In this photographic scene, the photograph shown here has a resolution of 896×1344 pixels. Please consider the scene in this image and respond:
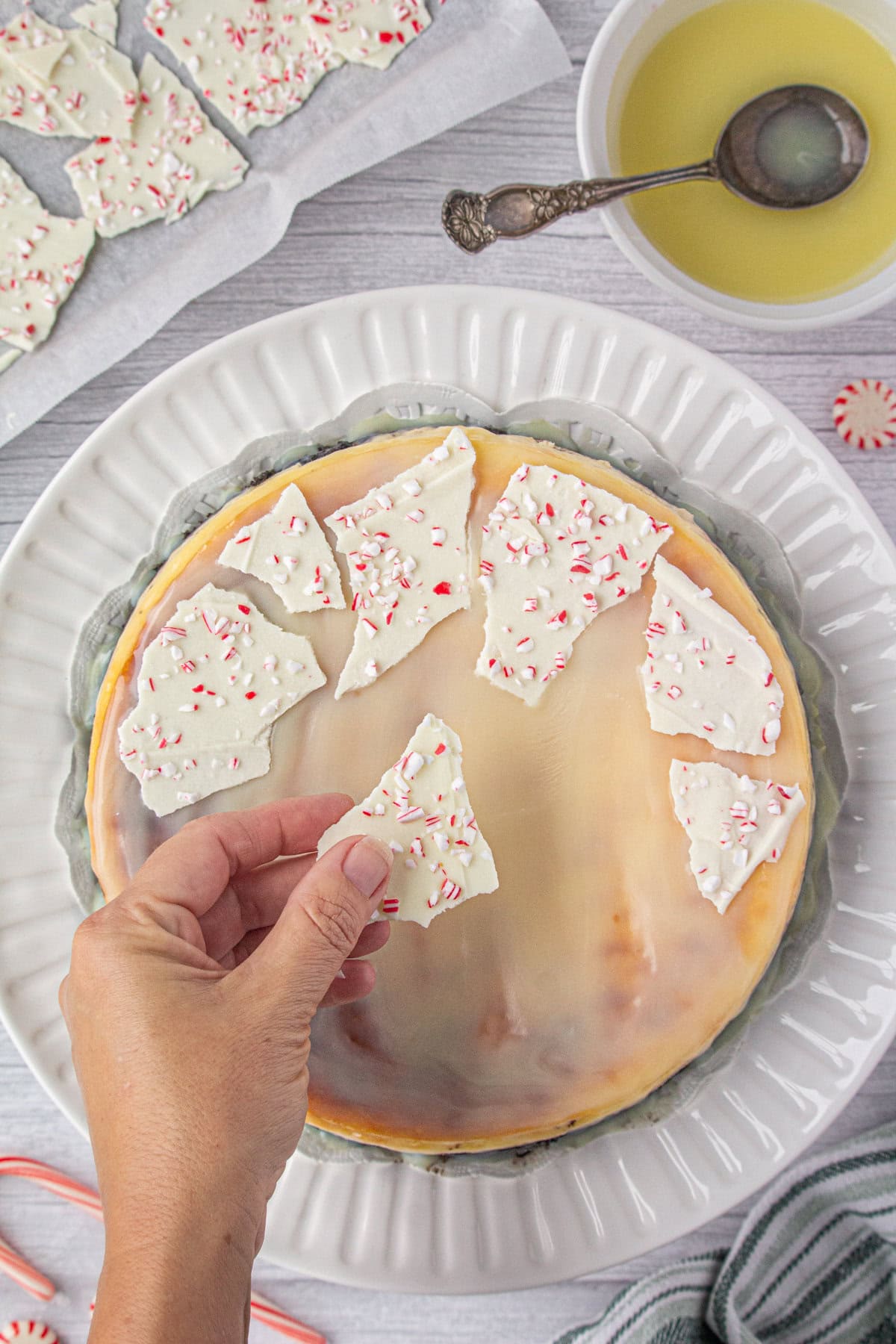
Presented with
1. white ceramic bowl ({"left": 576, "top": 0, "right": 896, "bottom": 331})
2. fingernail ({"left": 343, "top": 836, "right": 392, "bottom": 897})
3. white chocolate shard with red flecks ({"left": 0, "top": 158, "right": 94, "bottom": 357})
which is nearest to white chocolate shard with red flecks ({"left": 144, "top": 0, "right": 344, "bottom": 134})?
white chocolate shard with red flecks ({"left": 0, "top": 158, "right": 94, "bottom": 357})

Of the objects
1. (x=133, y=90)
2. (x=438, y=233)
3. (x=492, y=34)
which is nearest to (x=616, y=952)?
(x=438, y=233)

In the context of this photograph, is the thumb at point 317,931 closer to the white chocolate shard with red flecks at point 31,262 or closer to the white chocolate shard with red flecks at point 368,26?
the white chocolate shard with red flecks at point 31,262

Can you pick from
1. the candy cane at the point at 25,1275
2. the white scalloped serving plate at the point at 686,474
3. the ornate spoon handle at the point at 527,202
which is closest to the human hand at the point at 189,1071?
the white scalloped serving plate at the point at 686,474

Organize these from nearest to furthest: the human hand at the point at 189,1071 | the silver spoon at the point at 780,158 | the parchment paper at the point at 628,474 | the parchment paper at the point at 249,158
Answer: the human hand at the point at 189,1071
the parchment paper at the point at 628,474
the silver spoon at the point at 780,158
the parchment paper at the point at 249,158

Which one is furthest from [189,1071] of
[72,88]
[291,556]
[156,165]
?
[72,88]

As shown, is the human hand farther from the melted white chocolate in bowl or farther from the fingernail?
the melted white chocolate in bowl

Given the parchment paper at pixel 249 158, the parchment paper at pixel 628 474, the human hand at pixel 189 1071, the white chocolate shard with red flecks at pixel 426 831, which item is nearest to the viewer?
the human hand at pixel 189 1071
